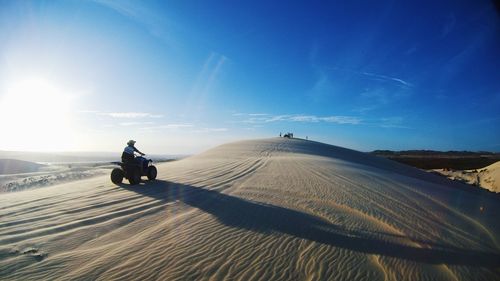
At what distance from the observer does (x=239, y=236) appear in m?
5.53

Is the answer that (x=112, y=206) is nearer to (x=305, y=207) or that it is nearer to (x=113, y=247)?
(x=113, y=247)

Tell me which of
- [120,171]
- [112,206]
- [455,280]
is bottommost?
[455,280]

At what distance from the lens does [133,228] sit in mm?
5695

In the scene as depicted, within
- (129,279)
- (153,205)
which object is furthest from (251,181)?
(129,279)

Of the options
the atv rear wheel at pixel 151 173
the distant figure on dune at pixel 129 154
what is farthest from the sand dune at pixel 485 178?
the distant figure on dune at pixel 129 154

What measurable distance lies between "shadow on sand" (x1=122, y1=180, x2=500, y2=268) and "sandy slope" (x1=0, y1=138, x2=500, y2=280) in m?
0.02

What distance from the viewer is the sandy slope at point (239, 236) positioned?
426 centimetres

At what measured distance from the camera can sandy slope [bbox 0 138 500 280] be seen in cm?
426

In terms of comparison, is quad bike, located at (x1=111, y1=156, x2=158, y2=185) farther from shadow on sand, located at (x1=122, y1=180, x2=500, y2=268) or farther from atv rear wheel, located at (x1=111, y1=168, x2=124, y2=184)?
shadow on sand, located at (x1=122, y1=180, x2=500, y2=268)

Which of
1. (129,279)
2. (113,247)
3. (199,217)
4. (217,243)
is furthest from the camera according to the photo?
(199,217)

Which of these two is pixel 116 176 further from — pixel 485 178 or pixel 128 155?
pixel 485 178

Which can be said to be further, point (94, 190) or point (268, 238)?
point (94, 190)

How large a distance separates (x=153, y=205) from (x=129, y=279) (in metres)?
3.59

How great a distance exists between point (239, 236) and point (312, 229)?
1.55 m
